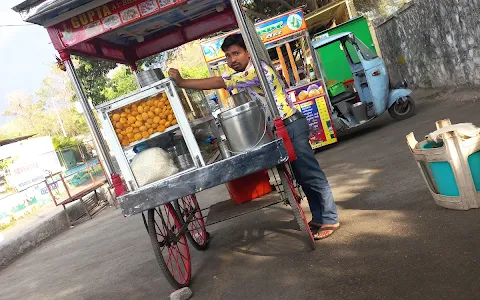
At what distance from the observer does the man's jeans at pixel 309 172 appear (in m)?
3.87

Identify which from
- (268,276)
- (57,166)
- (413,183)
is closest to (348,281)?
(268,276)

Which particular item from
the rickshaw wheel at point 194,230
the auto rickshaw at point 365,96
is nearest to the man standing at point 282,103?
the rickshaw wheel at point 194,230

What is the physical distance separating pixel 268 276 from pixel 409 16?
1053 centimetres

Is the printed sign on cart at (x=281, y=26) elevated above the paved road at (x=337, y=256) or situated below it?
above

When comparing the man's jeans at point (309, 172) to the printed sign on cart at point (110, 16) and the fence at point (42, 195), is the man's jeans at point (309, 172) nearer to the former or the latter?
the printed sign on cart at point (110, 16)

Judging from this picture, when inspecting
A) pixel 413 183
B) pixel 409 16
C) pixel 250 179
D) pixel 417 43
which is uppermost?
pixel 409 16

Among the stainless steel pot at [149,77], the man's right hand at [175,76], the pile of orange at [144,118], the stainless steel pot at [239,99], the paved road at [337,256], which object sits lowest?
the paved road at [337,256]

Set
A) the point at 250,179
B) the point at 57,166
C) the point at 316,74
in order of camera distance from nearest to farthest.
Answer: the point at 250,179 → the point at 316,74 → the point at 57,166

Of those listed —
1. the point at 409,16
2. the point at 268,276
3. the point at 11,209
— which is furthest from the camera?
the point at 11,209

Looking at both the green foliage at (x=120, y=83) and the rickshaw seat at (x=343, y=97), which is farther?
the green foliage at (x=120, y=83)

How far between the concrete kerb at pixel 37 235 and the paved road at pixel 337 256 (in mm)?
878

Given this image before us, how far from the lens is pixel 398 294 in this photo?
266 centimetres

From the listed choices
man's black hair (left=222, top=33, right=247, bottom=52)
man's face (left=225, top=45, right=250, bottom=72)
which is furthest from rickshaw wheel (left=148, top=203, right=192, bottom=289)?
man's black hair (left=222, top=33, right=247, bottom=52)

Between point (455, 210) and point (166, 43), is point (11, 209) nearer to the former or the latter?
point (166, 43)
